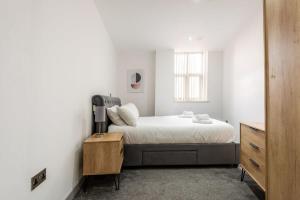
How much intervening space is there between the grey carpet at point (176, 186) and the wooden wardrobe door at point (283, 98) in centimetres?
81

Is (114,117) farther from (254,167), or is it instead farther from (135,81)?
(135,81)

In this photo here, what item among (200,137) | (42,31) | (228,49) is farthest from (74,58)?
(228,49)

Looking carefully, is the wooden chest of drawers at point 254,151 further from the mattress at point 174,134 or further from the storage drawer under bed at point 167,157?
the storage drawer under bed at point 167,157

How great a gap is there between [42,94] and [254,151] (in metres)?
2.08

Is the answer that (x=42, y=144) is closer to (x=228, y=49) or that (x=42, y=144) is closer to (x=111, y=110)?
(x=111, y=110)

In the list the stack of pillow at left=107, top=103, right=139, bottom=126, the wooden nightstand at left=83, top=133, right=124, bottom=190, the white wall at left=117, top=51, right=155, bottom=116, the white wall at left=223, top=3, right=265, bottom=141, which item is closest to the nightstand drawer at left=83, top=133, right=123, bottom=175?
the wooden nightstand at left=83, top=133, right=124, bottom=190

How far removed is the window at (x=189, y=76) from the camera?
16.2ft

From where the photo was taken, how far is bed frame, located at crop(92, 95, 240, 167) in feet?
8.00

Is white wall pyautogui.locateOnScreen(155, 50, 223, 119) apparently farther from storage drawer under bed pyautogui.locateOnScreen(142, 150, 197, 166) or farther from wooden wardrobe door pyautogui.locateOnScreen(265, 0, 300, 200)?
wooden wardrobe door pyautogui.locateOnScreen(265, 0, 300, 200)

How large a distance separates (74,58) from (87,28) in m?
0.67

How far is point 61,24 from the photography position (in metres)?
1.53

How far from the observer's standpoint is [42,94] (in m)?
1.23

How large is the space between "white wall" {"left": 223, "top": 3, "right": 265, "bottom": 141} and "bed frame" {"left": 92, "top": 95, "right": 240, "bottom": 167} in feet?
2.66

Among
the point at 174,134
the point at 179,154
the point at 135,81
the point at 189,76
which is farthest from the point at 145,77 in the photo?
the point at 179,154
